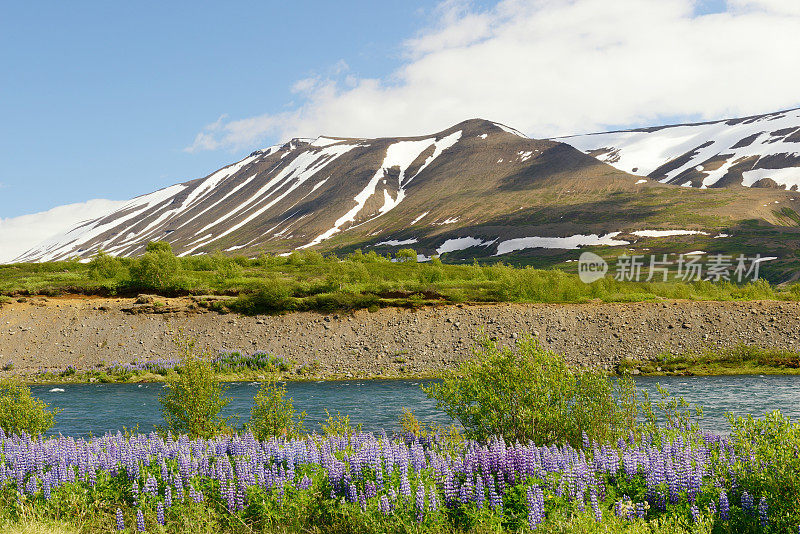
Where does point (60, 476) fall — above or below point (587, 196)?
below

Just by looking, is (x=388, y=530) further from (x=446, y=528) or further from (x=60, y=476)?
(x=60, y=476)

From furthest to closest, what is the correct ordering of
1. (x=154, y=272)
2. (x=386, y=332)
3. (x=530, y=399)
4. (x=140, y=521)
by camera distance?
(x=154, y=272) < (x=386, y=332) < (x=530, y=399) < (x=140, y=521)

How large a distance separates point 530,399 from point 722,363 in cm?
4268

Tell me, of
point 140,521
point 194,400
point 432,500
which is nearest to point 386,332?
point 194,400

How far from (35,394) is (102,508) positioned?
36.6 m

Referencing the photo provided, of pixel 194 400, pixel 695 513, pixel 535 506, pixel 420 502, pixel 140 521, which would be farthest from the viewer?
pixel 194 400

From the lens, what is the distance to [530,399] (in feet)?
45.6

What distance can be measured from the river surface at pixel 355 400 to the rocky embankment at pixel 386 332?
5.77m

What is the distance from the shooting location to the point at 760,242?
5295 inches

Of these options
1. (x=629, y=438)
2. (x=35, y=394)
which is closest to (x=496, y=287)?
(x=35, y=394)

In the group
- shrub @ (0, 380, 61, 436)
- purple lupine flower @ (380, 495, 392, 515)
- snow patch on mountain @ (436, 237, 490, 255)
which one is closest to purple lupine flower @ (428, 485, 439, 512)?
purple lupine flower @ (380, 495, 392, 515)

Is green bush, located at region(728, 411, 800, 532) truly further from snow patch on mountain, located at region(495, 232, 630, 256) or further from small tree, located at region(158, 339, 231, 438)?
snow patch on mountain, located at region(495, 232, 630, 256)

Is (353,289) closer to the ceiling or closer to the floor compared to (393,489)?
closer to the ceiling

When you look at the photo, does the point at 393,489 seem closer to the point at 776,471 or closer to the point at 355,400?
the point at 776,471
